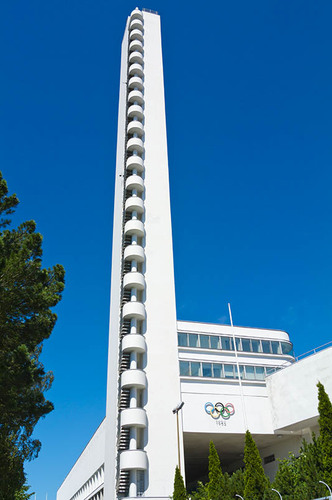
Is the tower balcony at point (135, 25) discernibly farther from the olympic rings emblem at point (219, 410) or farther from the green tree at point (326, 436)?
the green tree at point (326, 436)

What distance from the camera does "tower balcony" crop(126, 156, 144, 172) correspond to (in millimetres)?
42594

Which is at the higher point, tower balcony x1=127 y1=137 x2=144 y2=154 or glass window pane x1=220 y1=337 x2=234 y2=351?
tower balcony x1=127 y1=137 x2=144 y2=154

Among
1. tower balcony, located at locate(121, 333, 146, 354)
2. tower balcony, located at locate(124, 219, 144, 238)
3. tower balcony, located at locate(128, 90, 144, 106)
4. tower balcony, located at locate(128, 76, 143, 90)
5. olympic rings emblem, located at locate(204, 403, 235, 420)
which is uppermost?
tower balcony, located at locate(128, 76, 143, 90)

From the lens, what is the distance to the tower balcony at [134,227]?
128ft

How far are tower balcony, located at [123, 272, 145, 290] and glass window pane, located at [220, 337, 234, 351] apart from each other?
413 inches

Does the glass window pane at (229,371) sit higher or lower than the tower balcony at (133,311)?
lower

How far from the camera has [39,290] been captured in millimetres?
20562

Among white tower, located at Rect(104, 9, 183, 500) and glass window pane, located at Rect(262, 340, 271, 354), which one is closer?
white tower, located at Rect(104, 9, 183, 500)

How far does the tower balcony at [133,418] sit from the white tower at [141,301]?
6 cm

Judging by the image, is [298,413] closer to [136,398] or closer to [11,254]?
[136,398]

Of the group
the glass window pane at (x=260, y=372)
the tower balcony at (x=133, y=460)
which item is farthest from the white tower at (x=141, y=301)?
the glass window pane at (x=260, y=372)

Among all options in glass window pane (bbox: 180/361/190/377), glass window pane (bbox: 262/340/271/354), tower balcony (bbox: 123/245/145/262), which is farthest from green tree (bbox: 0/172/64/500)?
glass window pane (bbox: 262/340/271/354)

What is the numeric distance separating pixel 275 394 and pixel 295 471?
34.9ft

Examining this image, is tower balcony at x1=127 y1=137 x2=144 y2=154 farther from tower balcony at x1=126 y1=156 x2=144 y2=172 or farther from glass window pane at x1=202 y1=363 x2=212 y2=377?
glass window pane at x1=202 y1=363 x2=212 y2=377
